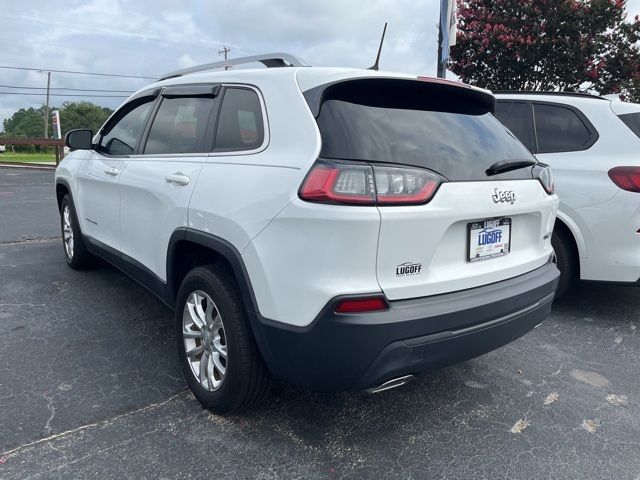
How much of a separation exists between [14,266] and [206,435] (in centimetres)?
398

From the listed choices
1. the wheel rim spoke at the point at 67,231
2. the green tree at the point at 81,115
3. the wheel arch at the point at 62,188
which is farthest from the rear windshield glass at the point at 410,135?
the green tree at the point at 81,115

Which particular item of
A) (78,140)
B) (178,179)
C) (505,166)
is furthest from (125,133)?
(505,166)

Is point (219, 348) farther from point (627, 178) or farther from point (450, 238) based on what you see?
point (627, 178)

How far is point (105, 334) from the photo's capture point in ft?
12.1

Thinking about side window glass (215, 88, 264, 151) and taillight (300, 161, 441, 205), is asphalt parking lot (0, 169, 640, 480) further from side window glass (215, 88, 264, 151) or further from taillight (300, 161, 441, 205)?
side window glass (215, 88, 264, 151)

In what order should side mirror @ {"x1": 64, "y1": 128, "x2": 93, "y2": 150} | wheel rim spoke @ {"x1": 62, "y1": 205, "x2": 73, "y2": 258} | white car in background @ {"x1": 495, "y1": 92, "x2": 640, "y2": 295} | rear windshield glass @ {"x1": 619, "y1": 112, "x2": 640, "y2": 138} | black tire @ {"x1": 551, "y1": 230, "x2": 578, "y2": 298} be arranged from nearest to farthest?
white car in background @ {"x1": 495, "y1": 92, "x2": 640, "y2": 295}
rear windshield glass @ {"x1": 619, "y1": 112, "x2": 640, "y2": 138}
black tire @ {"x1": 551, "y1": 230, "x2": 578, "y2": 298}
side mirror @ {"x1": 64, "y1": 128, "x2": 93, "y2": 150}
wheel rim spoke @ {"x1": 62, "y1": 205, "x2": 73, "y2": 258}

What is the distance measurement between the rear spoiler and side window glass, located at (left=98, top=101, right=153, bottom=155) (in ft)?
6.13

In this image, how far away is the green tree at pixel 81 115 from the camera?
86.8 meters

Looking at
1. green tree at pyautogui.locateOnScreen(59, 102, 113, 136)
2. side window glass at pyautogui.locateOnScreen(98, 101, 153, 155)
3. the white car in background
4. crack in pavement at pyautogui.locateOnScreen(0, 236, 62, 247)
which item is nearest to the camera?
side window glass at pyautogui.locateOnScreen(98, 101, 153, 155)

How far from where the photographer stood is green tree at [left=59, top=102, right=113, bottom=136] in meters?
86.8

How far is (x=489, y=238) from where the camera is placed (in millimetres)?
2451

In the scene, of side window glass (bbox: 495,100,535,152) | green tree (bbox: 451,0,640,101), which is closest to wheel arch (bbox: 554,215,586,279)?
side window glass (bbox: 495,100,535,152)

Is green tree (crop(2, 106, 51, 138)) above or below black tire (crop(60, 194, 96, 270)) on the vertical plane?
above

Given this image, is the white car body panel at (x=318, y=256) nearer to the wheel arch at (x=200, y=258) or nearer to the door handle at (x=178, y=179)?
the wheel arch at (x=200, y=258)
